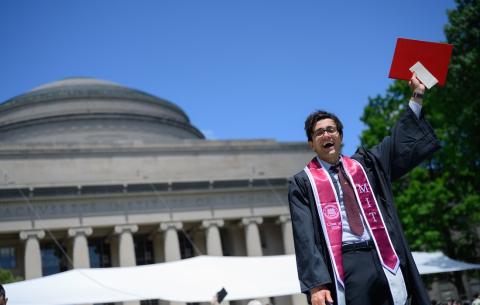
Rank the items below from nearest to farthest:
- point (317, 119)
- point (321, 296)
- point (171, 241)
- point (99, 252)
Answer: point (321, 296) → point (317, 119) → point (171, 241) → point (99, 252)

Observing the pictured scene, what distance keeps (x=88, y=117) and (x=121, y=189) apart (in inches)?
488

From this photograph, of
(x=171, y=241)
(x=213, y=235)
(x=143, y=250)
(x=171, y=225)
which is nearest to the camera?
(x=171, y=241)

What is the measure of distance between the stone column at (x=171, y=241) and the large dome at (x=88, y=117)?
8978 mm

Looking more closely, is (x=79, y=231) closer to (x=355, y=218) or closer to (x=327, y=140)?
(x=327, y=140)

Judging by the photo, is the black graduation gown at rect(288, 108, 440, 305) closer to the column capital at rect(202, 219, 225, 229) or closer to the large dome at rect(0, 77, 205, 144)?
the column capital at rect(202, 219, 225, 229)

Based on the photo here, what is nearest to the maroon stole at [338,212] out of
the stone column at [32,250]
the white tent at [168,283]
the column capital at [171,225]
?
the white tent at [168,283]

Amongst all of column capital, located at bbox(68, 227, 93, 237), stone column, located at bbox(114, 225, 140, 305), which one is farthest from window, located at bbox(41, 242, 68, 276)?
stone column, located at bbox(114, 225, 140, 305)

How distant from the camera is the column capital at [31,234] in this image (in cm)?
3597

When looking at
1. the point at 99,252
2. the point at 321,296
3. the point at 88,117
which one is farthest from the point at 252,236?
the point at 321,296

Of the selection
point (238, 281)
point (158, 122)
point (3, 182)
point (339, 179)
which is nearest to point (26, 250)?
point (3, 182)

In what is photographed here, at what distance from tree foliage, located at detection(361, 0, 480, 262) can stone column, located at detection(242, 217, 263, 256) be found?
425 inches

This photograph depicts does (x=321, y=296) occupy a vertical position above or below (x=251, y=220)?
below

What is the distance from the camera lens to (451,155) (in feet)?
98.5

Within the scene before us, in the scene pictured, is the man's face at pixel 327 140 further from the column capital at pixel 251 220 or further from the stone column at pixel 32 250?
the column capital at pixel 251 220
